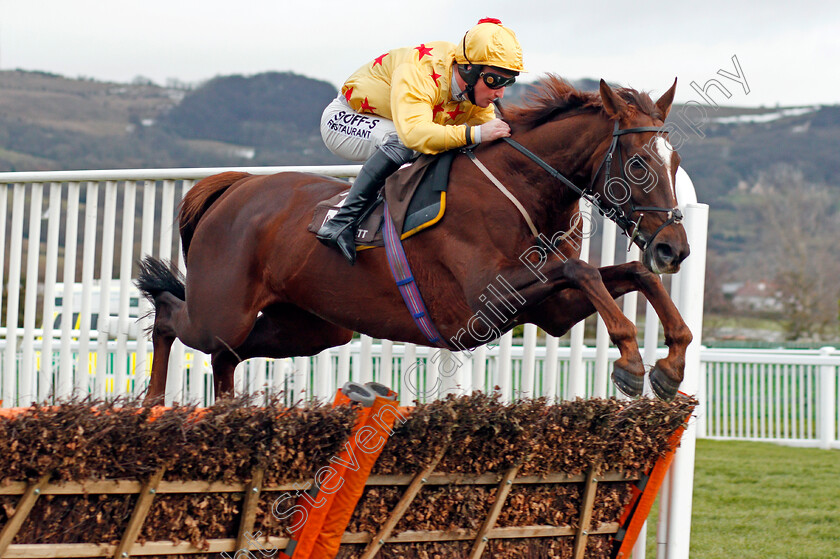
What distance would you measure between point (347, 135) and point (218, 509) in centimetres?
207

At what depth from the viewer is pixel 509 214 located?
3346mm

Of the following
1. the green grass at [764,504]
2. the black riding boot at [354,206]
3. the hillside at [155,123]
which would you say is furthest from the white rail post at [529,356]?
the hillside at [155,123]

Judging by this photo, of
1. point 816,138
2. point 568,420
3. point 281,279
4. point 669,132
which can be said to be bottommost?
point 568,420

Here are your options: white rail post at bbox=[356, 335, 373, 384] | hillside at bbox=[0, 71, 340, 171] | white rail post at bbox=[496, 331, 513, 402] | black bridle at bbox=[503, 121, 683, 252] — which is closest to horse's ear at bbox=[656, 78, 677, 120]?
black bridle at bbox=[503, 121, 683, 252]

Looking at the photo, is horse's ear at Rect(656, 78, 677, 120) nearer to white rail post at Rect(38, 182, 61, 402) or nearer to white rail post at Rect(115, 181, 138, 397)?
white rail post at Rect(115, 181, 138, 397)

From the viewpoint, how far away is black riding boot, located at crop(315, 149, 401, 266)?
141 inches

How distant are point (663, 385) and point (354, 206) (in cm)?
136

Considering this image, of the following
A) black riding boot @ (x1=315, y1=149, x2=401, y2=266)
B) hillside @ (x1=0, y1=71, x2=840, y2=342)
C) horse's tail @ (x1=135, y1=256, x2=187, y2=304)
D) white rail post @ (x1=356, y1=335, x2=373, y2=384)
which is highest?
Result: hillside @ (x1=0, y1=71, x2=840, y2=342)

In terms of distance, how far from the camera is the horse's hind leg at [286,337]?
425cm

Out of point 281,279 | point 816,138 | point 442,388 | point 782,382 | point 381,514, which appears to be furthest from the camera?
point 816,138

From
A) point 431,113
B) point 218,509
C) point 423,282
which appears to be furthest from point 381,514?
point 431,113

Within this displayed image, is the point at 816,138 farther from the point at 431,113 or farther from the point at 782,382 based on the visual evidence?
the point at 431,113

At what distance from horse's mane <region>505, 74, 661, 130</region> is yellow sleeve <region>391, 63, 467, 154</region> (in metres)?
0.27

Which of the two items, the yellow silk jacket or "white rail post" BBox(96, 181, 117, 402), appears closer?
the yellow silk jacket
